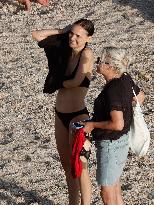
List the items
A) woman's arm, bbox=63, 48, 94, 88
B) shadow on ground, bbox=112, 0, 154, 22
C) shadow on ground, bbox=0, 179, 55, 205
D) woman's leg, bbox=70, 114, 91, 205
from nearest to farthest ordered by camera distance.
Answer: woman's arm, bbox=63, 48, 94, 88 < woman's leg, bbox=70, 114, 91, 205 < shadow on ground, bbox=0, 179, 55, 205 < shadow on ground, bbox=112, 0, 154, 22

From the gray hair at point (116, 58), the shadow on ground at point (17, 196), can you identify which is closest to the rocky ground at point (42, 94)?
the shadow on ground at point (17, 196)

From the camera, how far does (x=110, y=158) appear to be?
396cm

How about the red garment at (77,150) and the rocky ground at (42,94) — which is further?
the rocky ground at (42,94)

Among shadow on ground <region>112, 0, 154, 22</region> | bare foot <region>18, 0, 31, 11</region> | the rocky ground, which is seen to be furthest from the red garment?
bare foot <region>18, 0, 31, 11</region>

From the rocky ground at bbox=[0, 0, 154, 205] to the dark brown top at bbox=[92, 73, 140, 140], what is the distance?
1562 millimetres

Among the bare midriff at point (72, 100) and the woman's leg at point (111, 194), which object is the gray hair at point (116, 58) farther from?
the woman's leg at point (111, 194)

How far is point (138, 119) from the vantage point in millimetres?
4059

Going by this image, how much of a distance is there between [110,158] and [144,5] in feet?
24.5

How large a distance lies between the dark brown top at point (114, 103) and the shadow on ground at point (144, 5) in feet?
21.6

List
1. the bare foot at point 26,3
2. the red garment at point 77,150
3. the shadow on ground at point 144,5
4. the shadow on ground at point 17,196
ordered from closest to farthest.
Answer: the red garment at point 77,150 < the shadow on ground at point 17,196 < the shadow on ground at point 144,5 < the bare foot at point 26,3

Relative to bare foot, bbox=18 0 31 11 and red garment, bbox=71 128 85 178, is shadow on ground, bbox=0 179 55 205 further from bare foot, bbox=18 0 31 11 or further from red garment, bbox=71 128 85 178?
→ bare foot, bbox=18 0 31 11

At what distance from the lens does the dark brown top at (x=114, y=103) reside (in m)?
3.80

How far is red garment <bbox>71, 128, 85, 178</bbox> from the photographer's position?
4.04 metres

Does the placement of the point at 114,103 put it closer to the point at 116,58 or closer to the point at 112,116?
the point at 112,116
